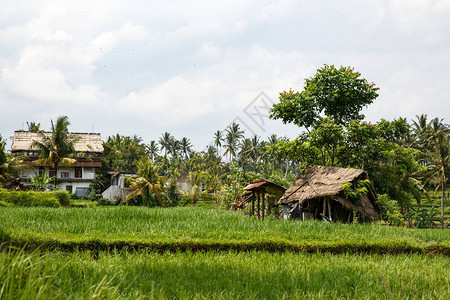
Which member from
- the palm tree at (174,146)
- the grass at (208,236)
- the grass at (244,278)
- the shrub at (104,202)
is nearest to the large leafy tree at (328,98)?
the grass at (208,236)

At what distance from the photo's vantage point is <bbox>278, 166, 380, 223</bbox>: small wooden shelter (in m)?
13.7

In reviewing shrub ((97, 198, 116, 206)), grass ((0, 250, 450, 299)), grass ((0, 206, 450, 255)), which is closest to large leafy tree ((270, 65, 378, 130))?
grass ((0, 206, 450, 255))

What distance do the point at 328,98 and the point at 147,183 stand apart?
1805cm

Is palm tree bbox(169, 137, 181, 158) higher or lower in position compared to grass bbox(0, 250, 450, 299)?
higher

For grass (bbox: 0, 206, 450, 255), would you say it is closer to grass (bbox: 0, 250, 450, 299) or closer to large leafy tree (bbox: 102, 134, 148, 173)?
grass (bbox: 0, 250, 450, 299)

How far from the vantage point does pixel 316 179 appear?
49.4 feet

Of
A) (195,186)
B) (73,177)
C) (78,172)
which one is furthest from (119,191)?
(195,186)

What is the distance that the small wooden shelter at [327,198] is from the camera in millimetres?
13719

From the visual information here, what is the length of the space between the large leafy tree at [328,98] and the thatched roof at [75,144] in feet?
77.7

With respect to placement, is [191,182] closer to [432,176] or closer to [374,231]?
[432,176]

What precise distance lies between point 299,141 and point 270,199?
3.35 meters

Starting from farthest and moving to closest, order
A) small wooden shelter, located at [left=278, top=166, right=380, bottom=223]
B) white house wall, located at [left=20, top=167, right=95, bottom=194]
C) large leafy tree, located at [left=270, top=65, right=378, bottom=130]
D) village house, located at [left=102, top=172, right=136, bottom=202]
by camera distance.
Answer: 1. white house wall, located at [left=20, top=167, right=95, bottom=194]
2. village house, located at [left=102, top=172, right=136, bottom=202]
3. large leafy tree, located at [left=270, top=65, right=378, bottom=130]
4. small wooden shelter, located at [left=278, top=166, right=380, bottom=223]

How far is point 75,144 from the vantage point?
37.4 metres

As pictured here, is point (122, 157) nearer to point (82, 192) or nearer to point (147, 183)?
point (82, 192)
